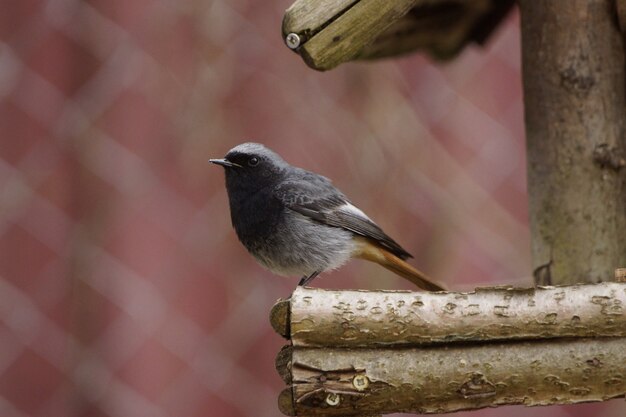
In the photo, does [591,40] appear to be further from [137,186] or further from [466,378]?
[137,186]

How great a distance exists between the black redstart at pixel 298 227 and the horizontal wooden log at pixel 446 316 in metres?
1.02

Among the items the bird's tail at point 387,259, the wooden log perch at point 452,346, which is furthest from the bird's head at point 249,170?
the wooden log perch at point 452,346

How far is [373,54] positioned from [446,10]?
0.39m

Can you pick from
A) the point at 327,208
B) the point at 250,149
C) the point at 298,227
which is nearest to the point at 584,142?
the point at 327,208

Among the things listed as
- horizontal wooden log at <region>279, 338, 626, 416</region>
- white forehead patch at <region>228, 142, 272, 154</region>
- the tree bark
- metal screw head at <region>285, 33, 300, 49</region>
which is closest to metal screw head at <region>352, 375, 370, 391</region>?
horizontal wooden log at <region>279, 338, 626, 416</region>

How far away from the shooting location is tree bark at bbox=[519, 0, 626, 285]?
3752 mm

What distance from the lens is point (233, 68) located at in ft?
17.8

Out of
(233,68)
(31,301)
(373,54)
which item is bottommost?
(31,301)

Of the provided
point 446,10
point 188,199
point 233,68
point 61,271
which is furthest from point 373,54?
point 61,271

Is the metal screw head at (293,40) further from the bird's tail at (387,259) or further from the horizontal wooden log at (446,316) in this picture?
the bird's tail at (387,259)

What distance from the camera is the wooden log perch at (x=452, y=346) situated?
108 inches

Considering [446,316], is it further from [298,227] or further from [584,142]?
[584,142]

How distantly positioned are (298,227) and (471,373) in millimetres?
1247

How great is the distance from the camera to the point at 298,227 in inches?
152
